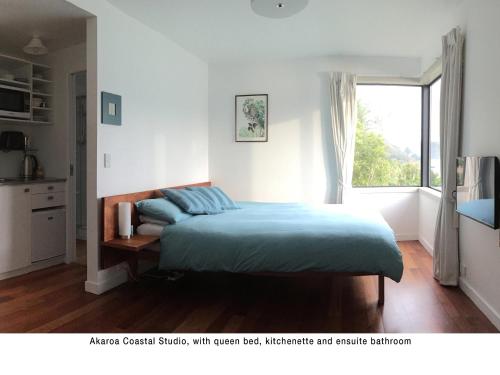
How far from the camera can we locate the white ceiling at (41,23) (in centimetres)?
286

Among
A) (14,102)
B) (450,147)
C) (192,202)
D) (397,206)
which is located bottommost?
(397,206)

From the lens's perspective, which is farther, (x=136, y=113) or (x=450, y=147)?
(x=136, y=113)

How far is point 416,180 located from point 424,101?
106 cm

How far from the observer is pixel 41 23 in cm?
321

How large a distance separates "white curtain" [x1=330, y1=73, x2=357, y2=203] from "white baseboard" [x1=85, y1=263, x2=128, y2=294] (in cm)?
277

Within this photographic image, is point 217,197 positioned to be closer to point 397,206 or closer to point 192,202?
point 192,202

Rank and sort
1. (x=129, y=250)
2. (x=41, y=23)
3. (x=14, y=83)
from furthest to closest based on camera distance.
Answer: (x=14, y=83) < (x=41, y=23) < (x=129, y=250)

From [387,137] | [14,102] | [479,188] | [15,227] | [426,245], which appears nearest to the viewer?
[479,188]

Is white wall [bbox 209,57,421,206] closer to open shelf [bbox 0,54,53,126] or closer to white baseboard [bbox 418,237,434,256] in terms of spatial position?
white baseboard [bbox 418,237,434,256]

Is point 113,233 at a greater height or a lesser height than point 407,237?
greater

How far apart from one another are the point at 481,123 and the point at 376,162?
2.28m

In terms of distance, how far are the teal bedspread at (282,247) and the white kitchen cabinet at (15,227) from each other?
1.62 metres

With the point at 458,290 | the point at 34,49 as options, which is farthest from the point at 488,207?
the point at 34,49

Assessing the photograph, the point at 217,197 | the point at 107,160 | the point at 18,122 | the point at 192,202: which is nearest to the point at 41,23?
the point at 18,122
